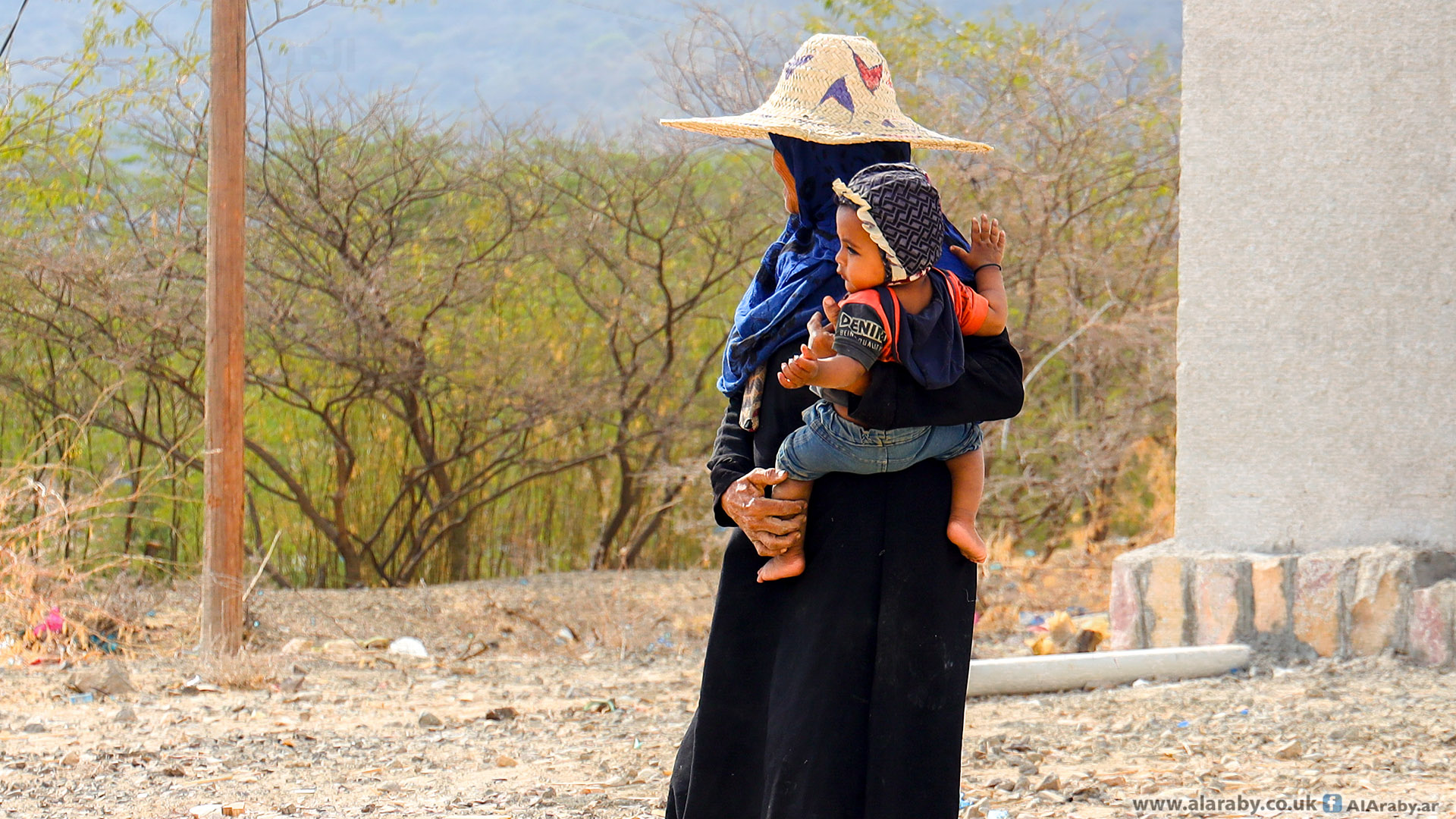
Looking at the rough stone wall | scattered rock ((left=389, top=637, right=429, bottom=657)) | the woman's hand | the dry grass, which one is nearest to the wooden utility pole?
the dry grass

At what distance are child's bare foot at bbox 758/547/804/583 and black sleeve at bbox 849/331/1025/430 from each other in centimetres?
28

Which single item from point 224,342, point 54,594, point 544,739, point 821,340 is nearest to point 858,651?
point 821,340

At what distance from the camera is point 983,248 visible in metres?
2.30

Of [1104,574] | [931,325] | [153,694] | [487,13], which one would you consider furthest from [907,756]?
[487,13]

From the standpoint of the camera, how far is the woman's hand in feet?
7.36

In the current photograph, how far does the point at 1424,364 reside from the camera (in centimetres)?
469

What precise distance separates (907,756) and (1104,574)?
5844 mm

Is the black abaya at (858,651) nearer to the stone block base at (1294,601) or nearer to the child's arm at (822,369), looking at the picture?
the child's arm at (822,369)

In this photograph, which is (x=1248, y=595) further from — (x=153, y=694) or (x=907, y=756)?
(x=153, y=694)

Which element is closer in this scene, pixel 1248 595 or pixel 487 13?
pixel 1248 595

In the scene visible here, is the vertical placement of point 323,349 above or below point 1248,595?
above

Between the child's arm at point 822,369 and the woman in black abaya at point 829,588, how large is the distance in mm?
83

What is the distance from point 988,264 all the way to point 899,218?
30 cm

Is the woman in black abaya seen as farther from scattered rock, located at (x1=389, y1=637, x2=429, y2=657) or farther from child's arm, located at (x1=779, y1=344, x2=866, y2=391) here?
Result: scattered rock, located at (x1=389, y1=637, x2=429, y2=657)
